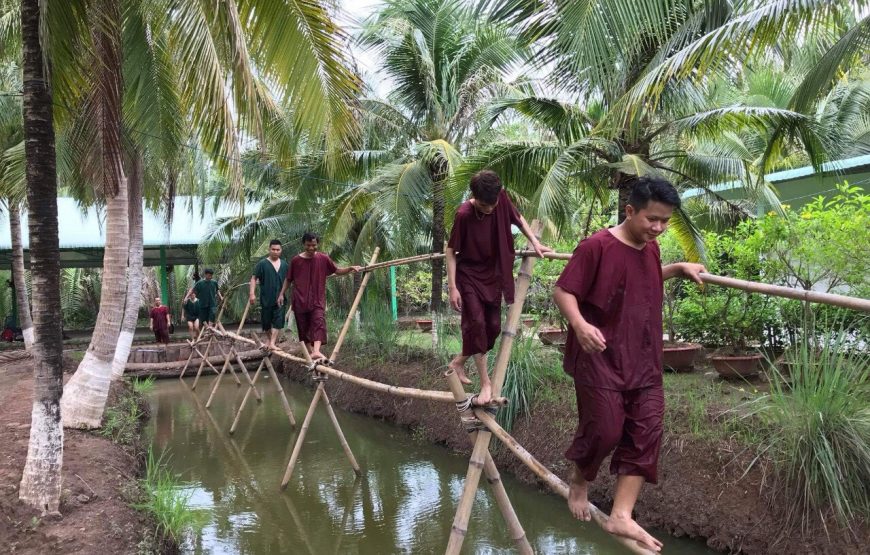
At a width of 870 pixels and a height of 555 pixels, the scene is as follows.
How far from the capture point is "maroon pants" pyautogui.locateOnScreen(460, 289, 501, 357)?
Answer: 4.28 m

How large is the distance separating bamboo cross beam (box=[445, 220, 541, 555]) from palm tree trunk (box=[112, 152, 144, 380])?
664 cm

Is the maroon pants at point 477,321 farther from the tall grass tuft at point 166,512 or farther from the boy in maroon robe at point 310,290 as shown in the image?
the boy in maroon robe at point 310,290

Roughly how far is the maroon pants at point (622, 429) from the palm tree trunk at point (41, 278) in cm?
383

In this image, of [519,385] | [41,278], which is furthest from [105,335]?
[519,385]

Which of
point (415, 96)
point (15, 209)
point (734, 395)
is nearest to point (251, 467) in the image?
point (734, 395)

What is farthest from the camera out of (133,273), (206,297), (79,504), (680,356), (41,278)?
(206,297)

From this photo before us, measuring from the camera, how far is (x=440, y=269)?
1105 centimetres

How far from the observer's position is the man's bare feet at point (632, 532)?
2674 mm

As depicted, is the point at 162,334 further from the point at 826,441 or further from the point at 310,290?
the point at 826,441

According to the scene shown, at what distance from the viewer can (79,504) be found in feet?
15.8

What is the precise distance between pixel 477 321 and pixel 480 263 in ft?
1.25

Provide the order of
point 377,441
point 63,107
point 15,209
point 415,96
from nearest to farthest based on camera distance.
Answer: point 63,107, point 377,441, point 415,96, point 15,209

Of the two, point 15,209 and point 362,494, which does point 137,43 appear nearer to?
point 362,494

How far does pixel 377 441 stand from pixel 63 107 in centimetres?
542
